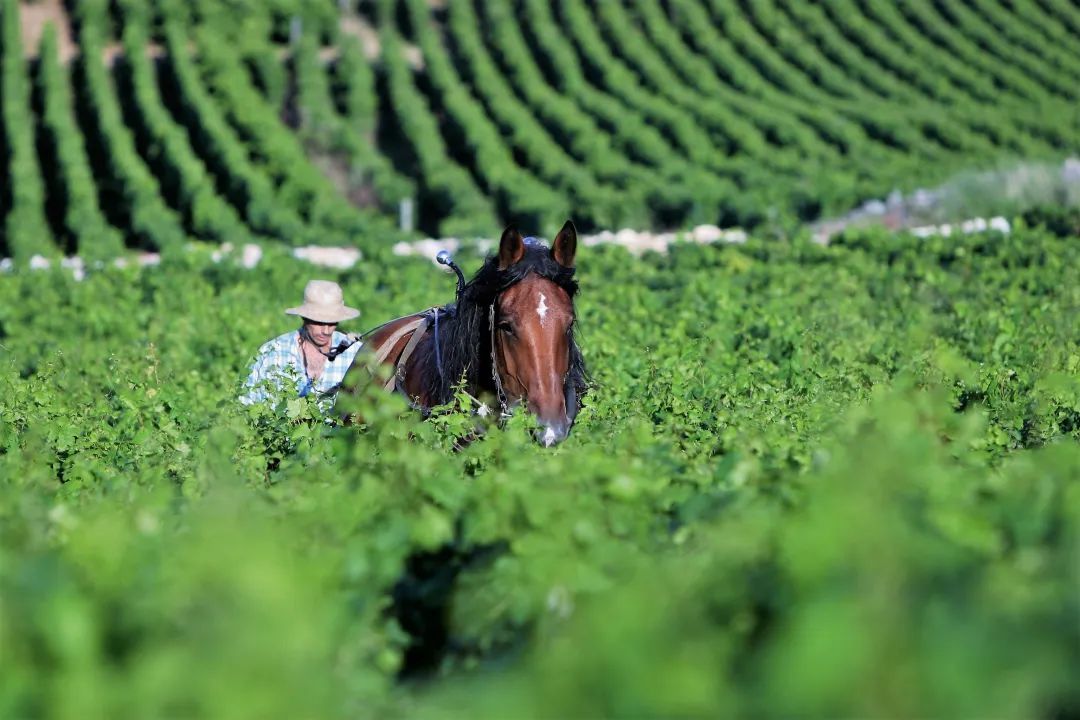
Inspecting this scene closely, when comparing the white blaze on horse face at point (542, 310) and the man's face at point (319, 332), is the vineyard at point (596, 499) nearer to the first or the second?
the white blaze on horse face at point (542, 310)

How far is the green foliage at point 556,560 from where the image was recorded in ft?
8.08

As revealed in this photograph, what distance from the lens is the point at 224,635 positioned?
2.57 meters

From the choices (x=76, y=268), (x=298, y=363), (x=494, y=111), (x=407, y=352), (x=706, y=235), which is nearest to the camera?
A: (x=407, y=352)

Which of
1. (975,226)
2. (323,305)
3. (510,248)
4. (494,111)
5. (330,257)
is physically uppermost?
(494,111)

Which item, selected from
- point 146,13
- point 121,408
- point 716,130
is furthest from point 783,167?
point 121,408

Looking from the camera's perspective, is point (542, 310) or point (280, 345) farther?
point (280, 345)

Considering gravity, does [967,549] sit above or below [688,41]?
below

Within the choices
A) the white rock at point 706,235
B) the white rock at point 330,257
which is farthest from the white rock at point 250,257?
the white rock at point 706,235

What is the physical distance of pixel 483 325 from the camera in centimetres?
682

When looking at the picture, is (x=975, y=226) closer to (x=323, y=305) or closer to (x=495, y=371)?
(x=323, y=305)

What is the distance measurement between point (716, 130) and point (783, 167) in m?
4.58

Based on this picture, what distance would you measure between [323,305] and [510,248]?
2031mm

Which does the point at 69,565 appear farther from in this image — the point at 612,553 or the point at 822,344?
the point at 822,344

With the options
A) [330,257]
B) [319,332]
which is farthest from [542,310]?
[330,257]
